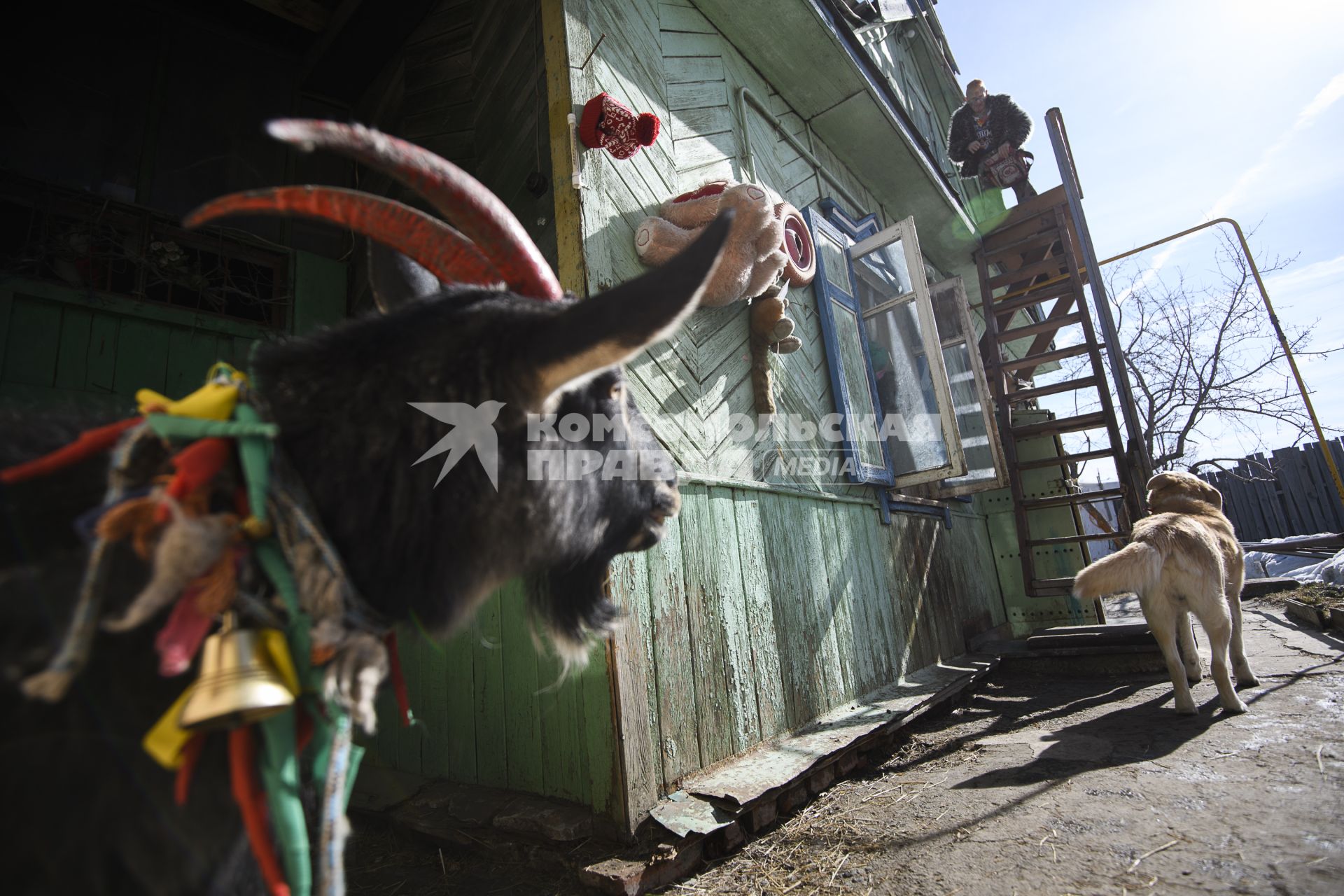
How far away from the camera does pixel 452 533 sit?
110 cm

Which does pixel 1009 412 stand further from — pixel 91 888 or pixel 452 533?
pixel 91 888

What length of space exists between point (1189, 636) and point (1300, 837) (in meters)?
2.61

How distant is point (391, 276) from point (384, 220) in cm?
23

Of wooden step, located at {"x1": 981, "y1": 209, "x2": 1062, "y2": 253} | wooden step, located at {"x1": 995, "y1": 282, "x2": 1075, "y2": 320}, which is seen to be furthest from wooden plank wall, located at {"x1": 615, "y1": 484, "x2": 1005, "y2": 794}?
wooden step, located at {"x1": 981, "y1": 209, "x2": 1062, "y2": 253}

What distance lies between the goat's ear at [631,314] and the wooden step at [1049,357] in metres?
6.87

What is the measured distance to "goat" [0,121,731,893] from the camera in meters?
0.83

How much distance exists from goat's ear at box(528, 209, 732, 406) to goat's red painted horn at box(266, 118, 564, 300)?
39 centimetres

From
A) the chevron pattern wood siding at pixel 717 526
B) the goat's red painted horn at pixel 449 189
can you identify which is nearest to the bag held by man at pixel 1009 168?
the chevron pattern wood siding at pixel 717 526

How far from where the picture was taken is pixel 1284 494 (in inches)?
527

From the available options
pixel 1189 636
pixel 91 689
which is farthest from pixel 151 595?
pixel 1189 636

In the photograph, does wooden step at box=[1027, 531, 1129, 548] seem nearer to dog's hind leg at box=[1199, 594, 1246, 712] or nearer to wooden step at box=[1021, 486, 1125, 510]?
wooden step at box=[1021, 486, 1125, 510]

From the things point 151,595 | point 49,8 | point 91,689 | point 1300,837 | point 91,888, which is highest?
point 49,8

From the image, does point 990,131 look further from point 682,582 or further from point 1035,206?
point 682,582

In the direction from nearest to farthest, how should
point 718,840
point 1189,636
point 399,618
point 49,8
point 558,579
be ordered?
point 399,618 → point 558,579 → point 718,840 → point 49,8 → point 1189,636
